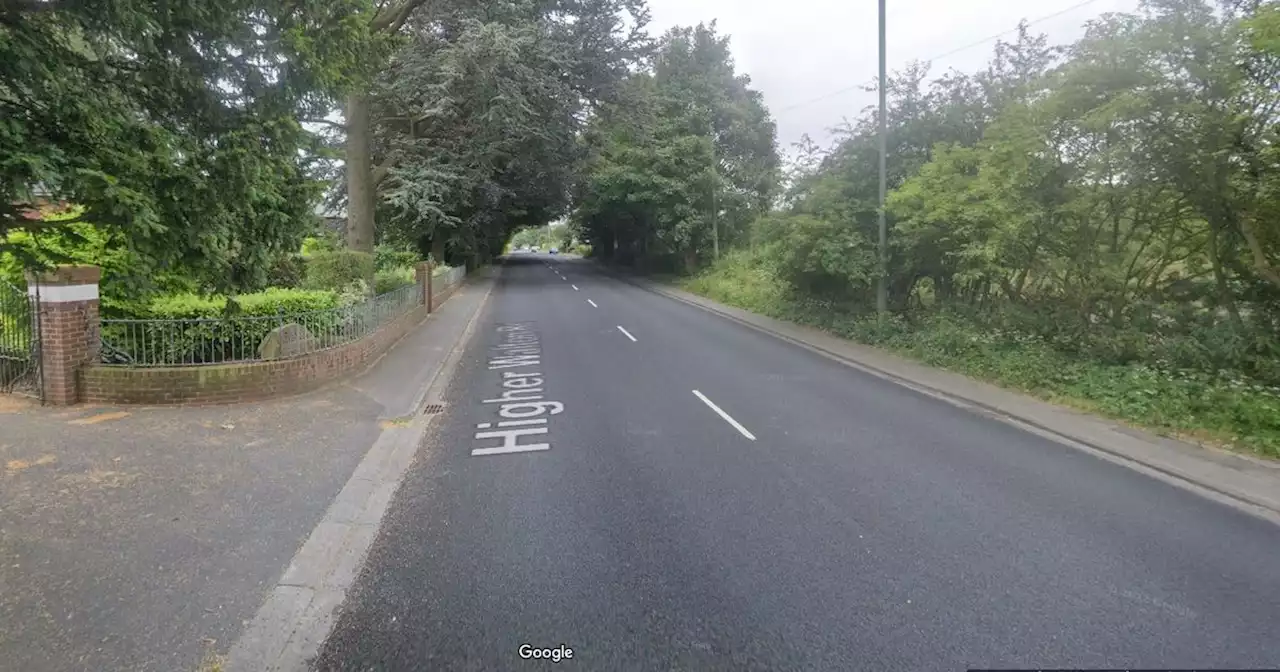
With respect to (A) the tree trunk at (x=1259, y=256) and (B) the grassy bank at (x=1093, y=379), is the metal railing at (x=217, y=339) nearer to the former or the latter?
(B) the grassy bank at (x=1093, y=379)

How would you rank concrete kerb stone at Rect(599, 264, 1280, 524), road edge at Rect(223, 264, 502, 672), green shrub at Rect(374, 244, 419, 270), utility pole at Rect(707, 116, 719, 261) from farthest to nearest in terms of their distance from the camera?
utility pole at Rect(707, 116, 719, 261) < green shrub at Rect(374, 244, 419, 270) < concrete kerb stone at Rect(599, 264, 1280, 524) < road edge at Rect(223, 264, 502, 672)

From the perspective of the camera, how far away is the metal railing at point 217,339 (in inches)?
358

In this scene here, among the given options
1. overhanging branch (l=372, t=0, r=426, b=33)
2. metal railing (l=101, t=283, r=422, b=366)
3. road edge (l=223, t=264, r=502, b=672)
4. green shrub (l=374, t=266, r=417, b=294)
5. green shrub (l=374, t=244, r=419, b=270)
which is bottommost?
road edge (l=223, t=264, r=502, b=672)

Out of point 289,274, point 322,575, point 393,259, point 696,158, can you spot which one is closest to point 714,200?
point 696,158

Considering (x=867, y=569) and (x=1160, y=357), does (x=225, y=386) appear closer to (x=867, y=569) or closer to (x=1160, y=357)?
(x=867, y=569)

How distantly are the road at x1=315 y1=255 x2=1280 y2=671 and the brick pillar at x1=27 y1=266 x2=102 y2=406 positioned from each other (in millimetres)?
4221

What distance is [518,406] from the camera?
9438mm

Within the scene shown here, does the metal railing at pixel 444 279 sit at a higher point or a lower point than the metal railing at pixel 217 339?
higher

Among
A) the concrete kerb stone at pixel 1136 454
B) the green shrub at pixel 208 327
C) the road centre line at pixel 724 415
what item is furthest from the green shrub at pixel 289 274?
the concrete kerb stone at pixel 1136 454

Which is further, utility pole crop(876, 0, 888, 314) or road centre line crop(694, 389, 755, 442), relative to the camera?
utility pole crop(876, 0, 888, 314)

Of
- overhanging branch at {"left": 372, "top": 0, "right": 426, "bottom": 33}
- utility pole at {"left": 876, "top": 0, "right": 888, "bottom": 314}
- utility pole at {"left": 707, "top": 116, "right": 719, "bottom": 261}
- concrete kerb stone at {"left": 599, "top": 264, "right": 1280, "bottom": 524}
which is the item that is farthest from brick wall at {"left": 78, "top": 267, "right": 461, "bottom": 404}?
utility pole at {"left": 707, "top": 116, "right": 719, "bottom": 261}

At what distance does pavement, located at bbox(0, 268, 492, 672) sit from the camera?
3592mm

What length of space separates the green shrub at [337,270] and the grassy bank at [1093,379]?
1084cm

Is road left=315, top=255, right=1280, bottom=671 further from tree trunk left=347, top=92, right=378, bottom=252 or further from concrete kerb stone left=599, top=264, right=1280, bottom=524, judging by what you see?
tree trunk left=347, top=92, right=378, bottom=252
